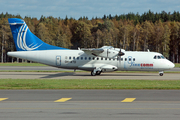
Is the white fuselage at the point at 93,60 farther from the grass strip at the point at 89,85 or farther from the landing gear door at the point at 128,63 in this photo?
the grass strip at the point at 89,85

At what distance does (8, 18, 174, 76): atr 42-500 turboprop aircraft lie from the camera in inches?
1390

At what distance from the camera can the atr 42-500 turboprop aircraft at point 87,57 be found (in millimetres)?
35312

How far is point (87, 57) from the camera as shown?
120 feet

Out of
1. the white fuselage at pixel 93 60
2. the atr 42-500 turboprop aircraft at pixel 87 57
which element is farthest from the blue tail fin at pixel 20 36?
the white fuselage at pixel 93 60

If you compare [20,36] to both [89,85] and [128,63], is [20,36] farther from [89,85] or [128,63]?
[89,85]

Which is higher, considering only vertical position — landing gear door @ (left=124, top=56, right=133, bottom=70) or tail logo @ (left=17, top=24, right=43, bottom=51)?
tail logo @ (left=17, top=24, right=43, bottom=51)
